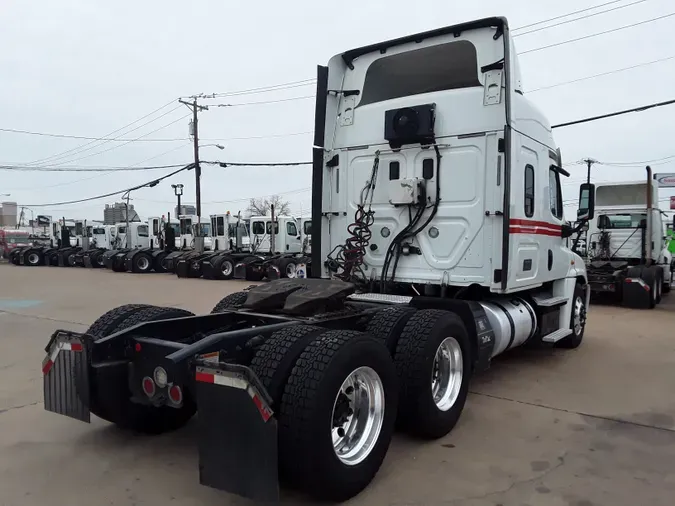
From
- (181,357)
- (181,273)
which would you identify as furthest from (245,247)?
(181,357)

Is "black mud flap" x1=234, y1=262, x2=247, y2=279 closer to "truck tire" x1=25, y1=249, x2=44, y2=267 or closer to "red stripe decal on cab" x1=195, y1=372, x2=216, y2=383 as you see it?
"red stripe decal on cab" x1=195, y1=372, x2=216, y2=383

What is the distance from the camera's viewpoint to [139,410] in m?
4.16

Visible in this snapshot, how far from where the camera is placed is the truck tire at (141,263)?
27.0m

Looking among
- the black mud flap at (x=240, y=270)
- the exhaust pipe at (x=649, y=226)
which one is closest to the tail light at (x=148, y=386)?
Result: the exhaust pipe at (x=649, y=226)

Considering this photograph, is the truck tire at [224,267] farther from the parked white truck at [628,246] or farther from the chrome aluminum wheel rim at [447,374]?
the chrome aluminum wheel rim at [447,374]

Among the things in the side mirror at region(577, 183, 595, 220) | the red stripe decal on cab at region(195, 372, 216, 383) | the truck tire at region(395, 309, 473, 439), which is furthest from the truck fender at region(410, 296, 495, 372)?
the side mirror at region(577, 183, 595, 220)

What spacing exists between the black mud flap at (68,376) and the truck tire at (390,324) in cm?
210

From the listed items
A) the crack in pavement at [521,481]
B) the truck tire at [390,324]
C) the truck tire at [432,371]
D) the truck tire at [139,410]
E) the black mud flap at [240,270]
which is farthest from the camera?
the black mud flap at [240,270]

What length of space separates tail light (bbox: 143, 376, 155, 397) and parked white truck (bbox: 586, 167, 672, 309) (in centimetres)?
1189

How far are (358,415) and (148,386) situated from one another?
4.64 feet

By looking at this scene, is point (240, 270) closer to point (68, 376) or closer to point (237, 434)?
point (68, 376)

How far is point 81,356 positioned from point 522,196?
4.37 metres

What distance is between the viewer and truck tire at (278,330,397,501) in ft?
9.91

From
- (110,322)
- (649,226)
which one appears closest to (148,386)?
(110,322)
